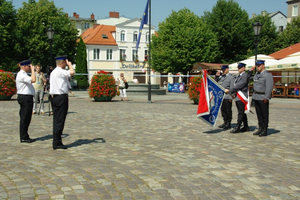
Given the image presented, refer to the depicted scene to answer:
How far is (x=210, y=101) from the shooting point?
10047 mm

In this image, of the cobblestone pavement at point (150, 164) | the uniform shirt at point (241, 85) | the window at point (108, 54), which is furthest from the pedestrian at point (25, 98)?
the window at point (108, 54)

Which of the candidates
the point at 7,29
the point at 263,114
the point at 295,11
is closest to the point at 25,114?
the point at 263,114

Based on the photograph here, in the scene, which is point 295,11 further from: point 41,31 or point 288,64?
point 288,64

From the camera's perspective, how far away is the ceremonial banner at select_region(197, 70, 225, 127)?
32.6 ft

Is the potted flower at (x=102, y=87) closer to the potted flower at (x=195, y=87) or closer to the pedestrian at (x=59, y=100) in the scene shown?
the potted flower at (x=195, y=87)

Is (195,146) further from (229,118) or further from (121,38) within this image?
(121,38)

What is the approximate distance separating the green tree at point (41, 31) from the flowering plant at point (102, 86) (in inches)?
978

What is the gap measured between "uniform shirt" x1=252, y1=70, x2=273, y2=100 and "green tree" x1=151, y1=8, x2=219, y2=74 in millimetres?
41501

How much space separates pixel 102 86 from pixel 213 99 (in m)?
12.6

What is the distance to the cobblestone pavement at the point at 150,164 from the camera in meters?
4.72

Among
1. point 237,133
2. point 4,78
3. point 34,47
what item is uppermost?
point 34,47

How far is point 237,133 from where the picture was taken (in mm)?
9930

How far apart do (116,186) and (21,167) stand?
1826mm

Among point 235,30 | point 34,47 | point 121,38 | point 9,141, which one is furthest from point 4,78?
point 121,38
